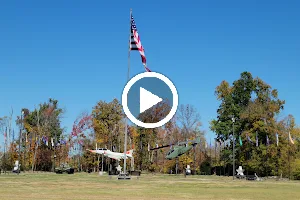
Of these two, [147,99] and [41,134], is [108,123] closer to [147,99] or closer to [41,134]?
[41,134]

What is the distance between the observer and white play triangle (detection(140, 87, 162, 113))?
57.7 feet

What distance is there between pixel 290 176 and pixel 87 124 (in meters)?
40.1

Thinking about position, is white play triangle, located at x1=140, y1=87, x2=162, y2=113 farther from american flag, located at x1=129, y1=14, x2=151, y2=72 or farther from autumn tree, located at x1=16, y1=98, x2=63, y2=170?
autumn tree, located at x1=16, y1=98, x2=63, y2=170

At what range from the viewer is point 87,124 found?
8269 cm

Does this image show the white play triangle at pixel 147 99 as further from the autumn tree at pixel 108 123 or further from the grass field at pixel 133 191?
the autumn tree at pixel 108 123

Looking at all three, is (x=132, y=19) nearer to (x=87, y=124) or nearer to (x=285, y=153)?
(x=285, y=153)

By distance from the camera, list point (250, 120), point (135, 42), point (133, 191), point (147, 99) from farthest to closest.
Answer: point (250, 120) < point (135, 42) < point (133, 191) < point (147, 99)

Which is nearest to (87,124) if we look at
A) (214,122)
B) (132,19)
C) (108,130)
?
(108,130)

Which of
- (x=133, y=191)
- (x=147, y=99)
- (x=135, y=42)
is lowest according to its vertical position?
(x=133, y=191)

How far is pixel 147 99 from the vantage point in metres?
18.2

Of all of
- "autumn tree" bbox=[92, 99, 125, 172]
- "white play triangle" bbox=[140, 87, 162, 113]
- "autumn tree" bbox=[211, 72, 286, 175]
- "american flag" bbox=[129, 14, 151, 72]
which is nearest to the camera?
"white play triangle" bbox=[140, 87, 162, 113]

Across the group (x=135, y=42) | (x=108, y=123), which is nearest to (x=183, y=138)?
(x=108, y=123)

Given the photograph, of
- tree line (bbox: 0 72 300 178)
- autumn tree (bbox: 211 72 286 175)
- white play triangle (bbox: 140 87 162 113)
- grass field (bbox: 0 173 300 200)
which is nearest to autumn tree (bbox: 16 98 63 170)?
tree line (bbox: 0 72 300 178)

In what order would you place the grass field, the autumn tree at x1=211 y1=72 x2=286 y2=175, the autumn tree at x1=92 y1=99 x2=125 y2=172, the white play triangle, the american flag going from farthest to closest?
the autumn tree at x1=92 y1=99 x2=125 y2=172 < the autumn tree at x1=211 y1=72 x2=286 y2=175 < the american flag < the grass field < the white play triangle
